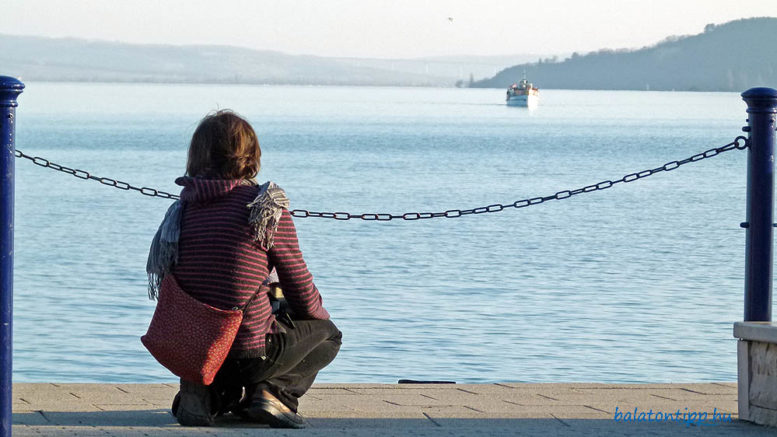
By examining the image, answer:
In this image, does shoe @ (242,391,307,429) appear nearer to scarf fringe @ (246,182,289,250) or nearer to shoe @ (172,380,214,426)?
shoe @ (172,380,214,426)

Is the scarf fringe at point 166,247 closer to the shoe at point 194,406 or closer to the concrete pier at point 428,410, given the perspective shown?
the shoe at point 194,406

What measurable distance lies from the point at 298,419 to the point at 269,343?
31 centimetres

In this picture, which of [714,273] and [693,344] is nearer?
[693,344]

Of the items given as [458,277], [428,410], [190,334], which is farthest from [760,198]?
[458,277]

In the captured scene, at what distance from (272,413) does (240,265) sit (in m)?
0.58

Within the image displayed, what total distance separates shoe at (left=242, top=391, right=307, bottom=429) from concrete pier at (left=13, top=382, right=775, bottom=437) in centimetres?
5

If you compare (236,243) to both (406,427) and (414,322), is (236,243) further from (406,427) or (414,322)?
(414,322)

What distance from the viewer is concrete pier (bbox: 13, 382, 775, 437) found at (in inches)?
192

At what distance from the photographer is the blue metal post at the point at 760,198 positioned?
5422mm

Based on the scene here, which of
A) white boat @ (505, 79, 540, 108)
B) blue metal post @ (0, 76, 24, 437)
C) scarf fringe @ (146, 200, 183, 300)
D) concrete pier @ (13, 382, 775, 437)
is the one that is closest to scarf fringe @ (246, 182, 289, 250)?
scarf fringe @ (146, 200, 183, 300)

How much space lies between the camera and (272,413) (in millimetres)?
4926

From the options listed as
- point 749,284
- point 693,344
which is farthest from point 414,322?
point 749,284

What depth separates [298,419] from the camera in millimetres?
4984

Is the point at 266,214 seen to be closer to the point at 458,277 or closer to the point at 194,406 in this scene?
the point at 194,406
